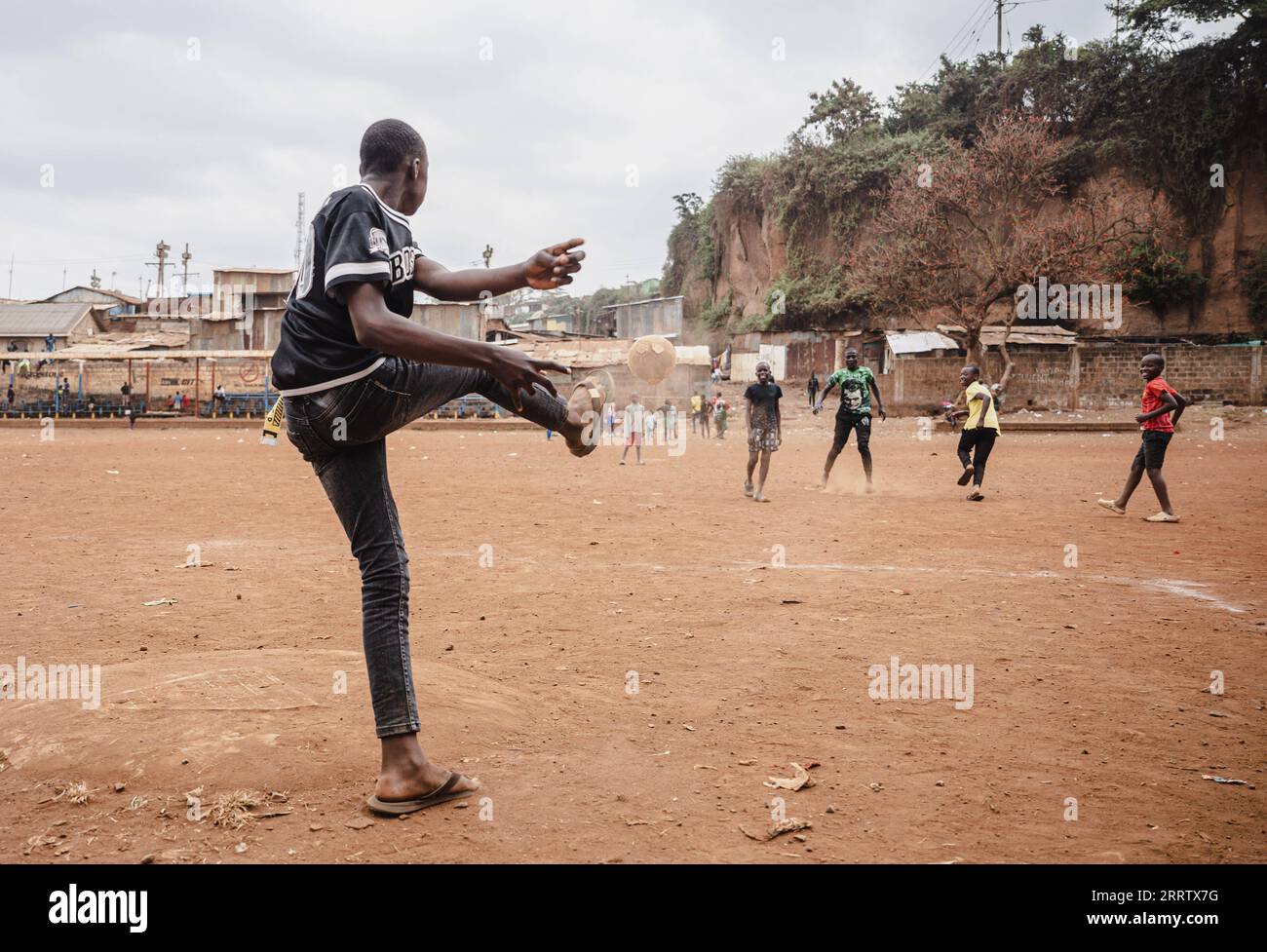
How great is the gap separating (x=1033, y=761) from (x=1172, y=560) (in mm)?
5533

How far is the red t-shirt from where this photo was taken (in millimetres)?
10305

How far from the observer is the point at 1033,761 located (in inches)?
135

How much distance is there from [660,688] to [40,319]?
5645 centimetres

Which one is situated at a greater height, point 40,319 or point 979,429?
point 40,319

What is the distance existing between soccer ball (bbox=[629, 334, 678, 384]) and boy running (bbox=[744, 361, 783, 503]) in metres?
16.9

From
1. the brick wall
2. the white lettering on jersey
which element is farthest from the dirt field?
the brick wall

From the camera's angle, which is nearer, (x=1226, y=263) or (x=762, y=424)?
(x=762, y=424)

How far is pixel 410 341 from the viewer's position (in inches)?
105

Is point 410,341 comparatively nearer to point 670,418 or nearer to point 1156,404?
point 1156,404

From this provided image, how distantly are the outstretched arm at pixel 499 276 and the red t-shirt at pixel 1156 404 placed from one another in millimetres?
9152

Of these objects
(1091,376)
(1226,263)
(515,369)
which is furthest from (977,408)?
Result: (1226,263)

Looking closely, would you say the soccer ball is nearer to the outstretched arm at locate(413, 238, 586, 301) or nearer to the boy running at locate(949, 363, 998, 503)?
the boy running at locate(949, 363, 998, 503)
